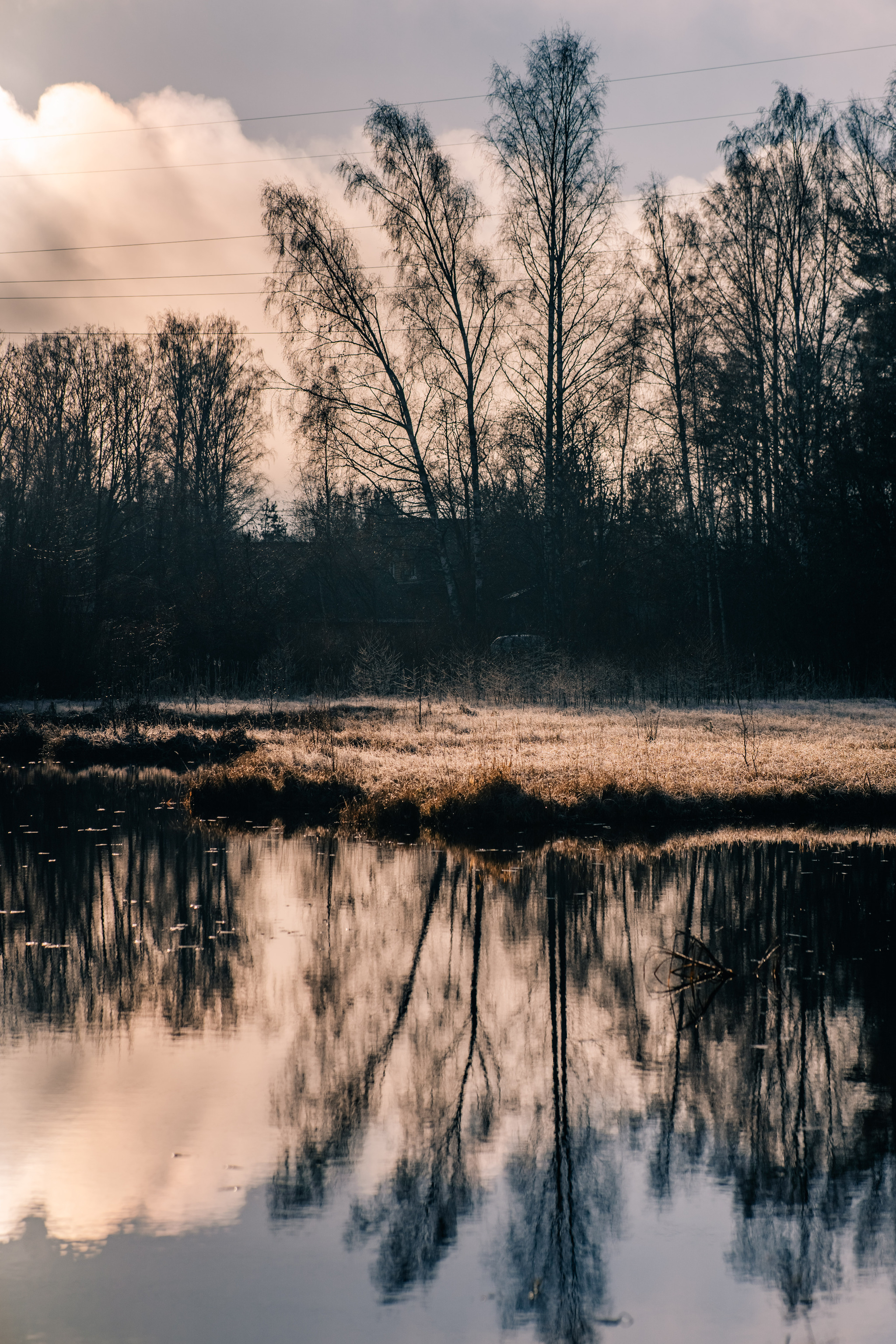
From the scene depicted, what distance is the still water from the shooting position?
12.2 ft

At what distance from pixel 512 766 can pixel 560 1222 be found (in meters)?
9.50

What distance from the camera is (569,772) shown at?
524 inches

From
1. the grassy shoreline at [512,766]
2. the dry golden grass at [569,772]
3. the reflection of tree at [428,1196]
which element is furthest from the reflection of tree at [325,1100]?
the dry golden grass at [569,772]

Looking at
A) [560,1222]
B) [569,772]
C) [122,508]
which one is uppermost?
[122,508]

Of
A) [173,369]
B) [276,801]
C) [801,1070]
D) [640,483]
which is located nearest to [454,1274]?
[801,1070]

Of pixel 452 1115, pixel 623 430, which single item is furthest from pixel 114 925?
pixel 623 430

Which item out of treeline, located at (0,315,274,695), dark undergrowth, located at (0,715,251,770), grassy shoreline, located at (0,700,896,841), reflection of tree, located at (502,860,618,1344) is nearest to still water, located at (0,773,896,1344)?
reflection of tree, located at (502,860,618,1344)

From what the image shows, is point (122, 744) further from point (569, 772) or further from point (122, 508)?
point (122, 508)

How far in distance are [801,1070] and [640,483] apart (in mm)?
28476

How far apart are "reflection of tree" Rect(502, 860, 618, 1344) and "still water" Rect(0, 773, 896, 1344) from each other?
12mm

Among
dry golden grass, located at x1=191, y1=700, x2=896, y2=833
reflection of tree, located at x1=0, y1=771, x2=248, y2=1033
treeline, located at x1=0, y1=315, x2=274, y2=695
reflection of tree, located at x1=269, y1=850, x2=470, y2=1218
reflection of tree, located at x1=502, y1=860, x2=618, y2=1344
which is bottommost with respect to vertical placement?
reflection of tree, located at x1=502, y1=860, x2=618, y2=1344

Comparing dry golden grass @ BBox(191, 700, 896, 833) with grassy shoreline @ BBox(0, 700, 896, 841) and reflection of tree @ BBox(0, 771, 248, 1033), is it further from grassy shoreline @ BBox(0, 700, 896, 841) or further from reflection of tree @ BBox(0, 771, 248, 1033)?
reflection of tree @ BBox(0, 771, 248, 1033)

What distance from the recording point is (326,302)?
91.7 feet

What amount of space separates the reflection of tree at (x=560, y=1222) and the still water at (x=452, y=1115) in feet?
0.04
